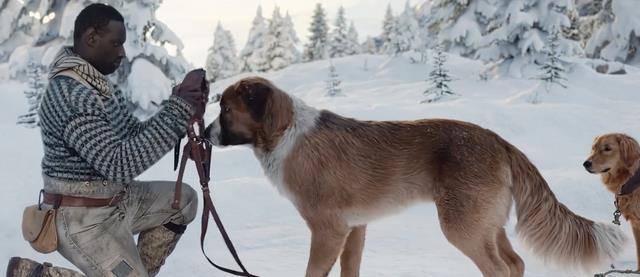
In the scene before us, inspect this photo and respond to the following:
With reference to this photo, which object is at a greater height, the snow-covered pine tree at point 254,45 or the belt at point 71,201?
the belt at point 71,201

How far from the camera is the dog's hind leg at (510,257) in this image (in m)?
4.71

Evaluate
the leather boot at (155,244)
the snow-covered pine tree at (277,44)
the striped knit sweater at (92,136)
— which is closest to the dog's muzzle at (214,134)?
the striped knit sweater at (92,136)

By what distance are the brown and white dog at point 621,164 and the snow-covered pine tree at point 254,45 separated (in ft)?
160

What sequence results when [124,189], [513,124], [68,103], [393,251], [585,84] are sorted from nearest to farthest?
1. [68,103]
2. [124,189]
3. [393,251]
4. [513,124]
5. [585,84]

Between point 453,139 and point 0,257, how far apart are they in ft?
17.2

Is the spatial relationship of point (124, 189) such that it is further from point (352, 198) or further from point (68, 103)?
point (352, 198)

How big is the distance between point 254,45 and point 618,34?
117ft

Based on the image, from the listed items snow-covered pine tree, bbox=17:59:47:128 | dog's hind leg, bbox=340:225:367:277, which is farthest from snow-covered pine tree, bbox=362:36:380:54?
dog's hind leg, bbox=340:225:367:277

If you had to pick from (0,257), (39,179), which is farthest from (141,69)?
(0,257)

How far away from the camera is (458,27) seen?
29453mm

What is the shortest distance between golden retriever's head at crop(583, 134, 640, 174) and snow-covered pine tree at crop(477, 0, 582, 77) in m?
20.4

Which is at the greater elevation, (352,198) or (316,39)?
(352,198)

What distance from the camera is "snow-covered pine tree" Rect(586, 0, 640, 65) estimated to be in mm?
27156

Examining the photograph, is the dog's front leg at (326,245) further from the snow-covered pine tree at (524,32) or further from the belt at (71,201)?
the snow-covered pine tree at (524,32)
